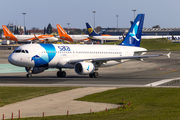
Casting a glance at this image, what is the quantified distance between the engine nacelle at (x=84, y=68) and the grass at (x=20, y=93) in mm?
10239

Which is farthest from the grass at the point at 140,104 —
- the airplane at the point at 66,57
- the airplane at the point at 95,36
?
the airplane at the point at 95,36

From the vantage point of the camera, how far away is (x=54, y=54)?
43.6 m

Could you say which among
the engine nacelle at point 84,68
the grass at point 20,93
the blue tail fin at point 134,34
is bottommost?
the grass at point 20,93

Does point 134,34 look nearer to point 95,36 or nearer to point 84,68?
point 84,68

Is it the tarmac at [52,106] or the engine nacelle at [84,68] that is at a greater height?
the engine nacelle at [84,68]

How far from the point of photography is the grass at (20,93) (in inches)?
1070

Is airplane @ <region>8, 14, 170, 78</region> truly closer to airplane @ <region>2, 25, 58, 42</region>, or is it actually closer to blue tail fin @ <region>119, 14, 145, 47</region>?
blue tail fin @ <region>119, 14, 145, 47</region>

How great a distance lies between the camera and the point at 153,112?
21984 mm

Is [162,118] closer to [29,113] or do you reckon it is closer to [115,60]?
[29,113]

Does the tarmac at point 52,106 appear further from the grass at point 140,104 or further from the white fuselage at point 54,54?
the white fuselage at point 54,54

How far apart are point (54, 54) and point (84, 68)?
4.56 m

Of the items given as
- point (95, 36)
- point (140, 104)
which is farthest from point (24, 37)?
point (140, 104)

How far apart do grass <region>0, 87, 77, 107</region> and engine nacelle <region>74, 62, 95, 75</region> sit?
10.2 m

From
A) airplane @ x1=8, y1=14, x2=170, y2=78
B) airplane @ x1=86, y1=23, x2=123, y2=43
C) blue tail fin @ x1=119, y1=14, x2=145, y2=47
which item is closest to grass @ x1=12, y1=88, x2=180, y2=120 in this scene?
airplane @ x1=8, y1=14, x2=170, y2=78
